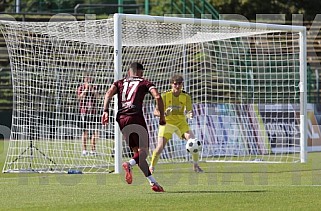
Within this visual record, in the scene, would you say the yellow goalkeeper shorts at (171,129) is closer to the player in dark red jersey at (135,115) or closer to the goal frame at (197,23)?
the goal frame at (197,23)

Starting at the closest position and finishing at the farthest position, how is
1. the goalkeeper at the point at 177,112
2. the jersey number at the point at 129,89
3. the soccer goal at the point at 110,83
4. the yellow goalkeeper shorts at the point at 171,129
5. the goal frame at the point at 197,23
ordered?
the jersey number at the point at 129,89 → the goal frame at the point at 197,23 → the yellow goalkeeper shorts at the point at 171,129 → the goalkeeper at the point at 177,112 → the soccer goal at the point at 110,83

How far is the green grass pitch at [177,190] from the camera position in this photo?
11469mm

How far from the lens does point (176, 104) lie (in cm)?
1762

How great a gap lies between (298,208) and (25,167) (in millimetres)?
8833

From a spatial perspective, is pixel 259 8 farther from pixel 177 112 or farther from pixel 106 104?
pixel 106 104

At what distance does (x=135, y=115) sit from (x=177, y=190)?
1.36 metres

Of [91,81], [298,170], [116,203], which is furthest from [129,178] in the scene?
[91,81]

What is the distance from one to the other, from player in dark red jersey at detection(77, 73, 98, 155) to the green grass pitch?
2.63 metres

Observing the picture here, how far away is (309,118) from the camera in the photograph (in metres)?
25.0

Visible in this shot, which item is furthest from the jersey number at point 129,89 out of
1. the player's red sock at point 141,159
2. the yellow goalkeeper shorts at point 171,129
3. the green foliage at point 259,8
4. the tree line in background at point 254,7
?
the green foliage at point 259,8

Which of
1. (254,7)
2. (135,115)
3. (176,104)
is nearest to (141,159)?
(135,115)

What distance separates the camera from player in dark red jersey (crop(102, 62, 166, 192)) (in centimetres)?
1323

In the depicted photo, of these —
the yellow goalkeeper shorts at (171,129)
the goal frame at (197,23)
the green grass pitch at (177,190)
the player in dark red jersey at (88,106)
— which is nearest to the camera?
the green grass pitch at (177,190)

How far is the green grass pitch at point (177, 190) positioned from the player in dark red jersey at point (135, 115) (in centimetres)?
44
